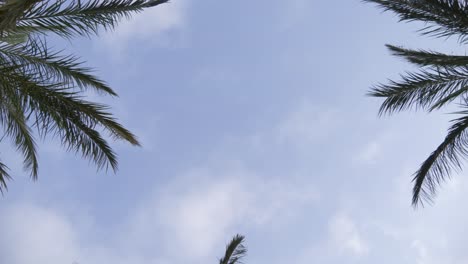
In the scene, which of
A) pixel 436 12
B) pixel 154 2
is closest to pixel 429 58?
pixel 436 12

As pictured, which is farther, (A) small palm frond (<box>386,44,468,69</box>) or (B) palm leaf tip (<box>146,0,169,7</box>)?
(A) small palm frond (<box>386,44,468,69</box>)

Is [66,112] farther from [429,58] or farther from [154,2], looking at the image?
[429,58]

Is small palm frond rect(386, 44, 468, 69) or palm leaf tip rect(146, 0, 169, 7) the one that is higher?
small palm frond rect(386, 44, 468, 69)

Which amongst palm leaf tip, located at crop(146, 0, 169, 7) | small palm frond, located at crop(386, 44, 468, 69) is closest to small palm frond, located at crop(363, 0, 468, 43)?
small palm frond, located at crop(386, 44, 468, 69)

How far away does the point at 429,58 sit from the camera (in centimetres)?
1142

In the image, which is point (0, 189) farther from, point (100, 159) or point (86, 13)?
point (86, 13)

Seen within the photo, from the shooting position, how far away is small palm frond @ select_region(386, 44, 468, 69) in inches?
423

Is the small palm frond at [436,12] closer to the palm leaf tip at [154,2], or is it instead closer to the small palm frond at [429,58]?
the small palm frond at [429,58]

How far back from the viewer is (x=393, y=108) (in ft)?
37.9

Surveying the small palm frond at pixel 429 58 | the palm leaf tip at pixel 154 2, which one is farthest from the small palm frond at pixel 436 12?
the palm leaf tip at pixel 154 2

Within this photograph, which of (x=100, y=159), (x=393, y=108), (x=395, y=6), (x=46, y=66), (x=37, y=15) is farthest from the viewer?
(x=393, y=108)

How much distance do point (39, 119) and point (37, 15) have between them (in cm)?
164

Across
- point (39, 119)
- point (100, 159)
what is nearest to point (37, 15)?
point (39, 119)

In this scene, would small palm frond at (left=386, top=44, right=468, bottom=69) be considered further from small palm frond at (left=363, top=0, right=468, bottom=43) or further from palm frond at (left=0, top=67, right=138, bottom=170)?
palm frond at (left=0, top=67, right=138, bottom=170)
